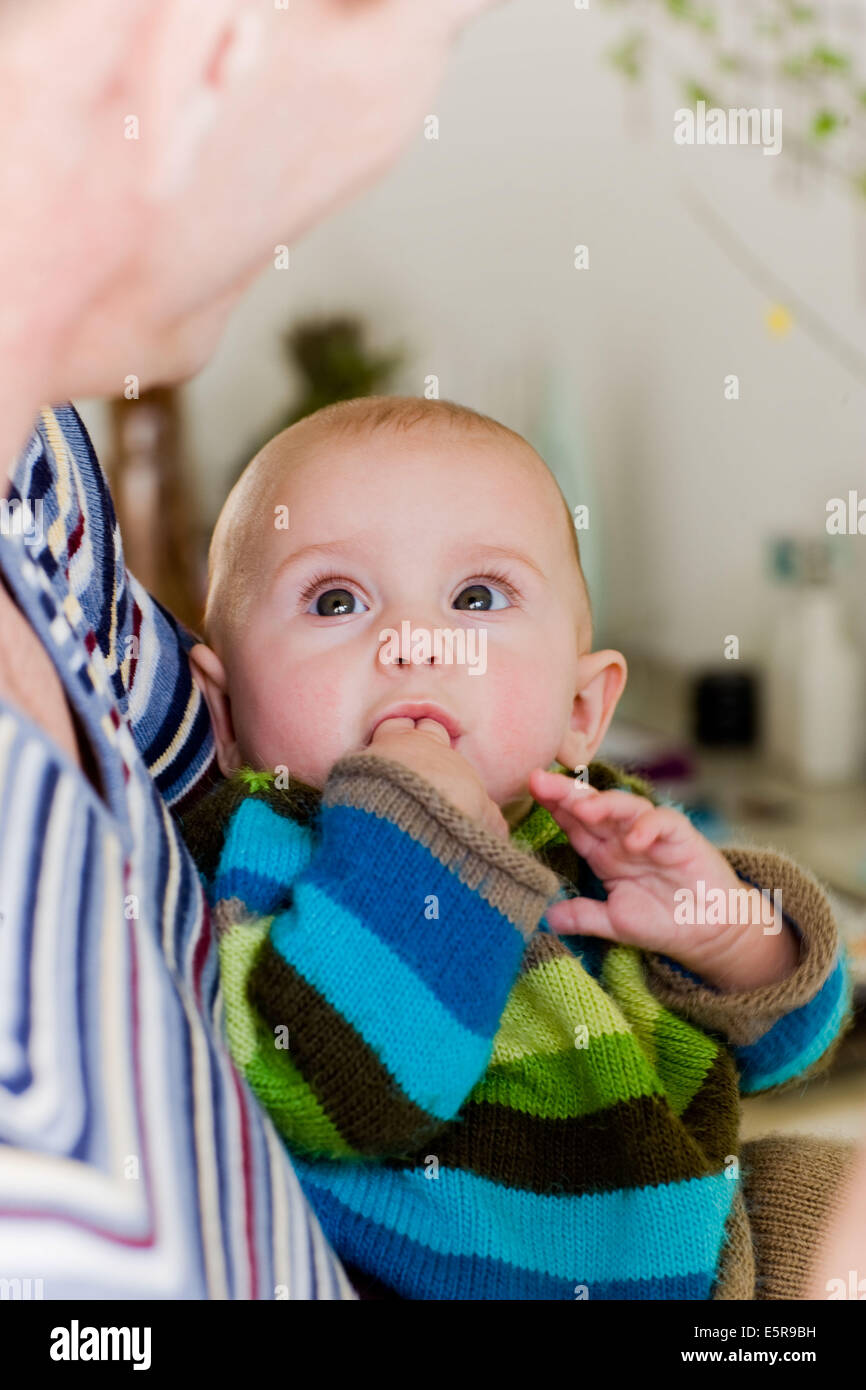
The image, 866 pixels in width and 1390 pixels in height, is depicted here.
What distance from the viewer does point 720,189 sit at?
2900mm

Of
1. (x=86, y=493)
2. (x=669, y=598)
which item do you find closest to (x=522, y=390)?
(x=669, y=598)

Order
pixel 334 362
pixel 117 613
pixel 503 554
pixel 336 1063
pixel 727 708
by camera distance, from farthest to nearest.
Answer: pixel 334 362 < pixel 727 708 < pixel 503 554 < pixel 117 613 < pixel 336 1063

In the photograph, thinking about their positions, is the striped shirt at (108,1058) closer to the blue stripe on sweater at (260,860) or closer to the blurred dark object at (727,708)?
the blue stripe on sweater at (260,860)

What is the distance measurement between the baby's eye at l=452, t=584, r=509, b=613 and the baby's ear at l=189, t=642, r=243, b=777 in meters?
0.15

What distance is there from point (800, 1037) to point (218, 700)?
38 cm

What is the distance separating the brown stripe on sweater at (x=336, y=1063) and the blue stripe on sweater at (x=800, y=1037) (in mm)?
270

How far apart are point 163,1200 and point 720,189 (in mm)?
2919

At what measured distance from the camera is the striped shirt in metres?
0.33

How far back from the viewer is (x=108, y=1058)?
0.36 m

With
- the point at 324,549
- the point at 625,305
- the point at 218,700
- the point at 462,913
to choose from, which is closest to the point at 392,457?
the point at 324,549

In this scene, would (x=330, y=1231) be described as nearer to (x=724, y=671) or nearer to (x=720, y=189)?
(x=724, y=671)

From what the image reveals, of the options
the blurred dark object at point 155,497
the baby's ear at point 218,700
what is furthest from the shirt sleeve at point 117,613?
the blurred dark object at point 155,497

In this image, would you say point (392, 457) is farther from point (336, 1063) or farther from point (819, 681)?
point (819, 681)

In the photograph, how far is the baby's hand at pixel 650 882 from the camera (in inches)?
26.1
